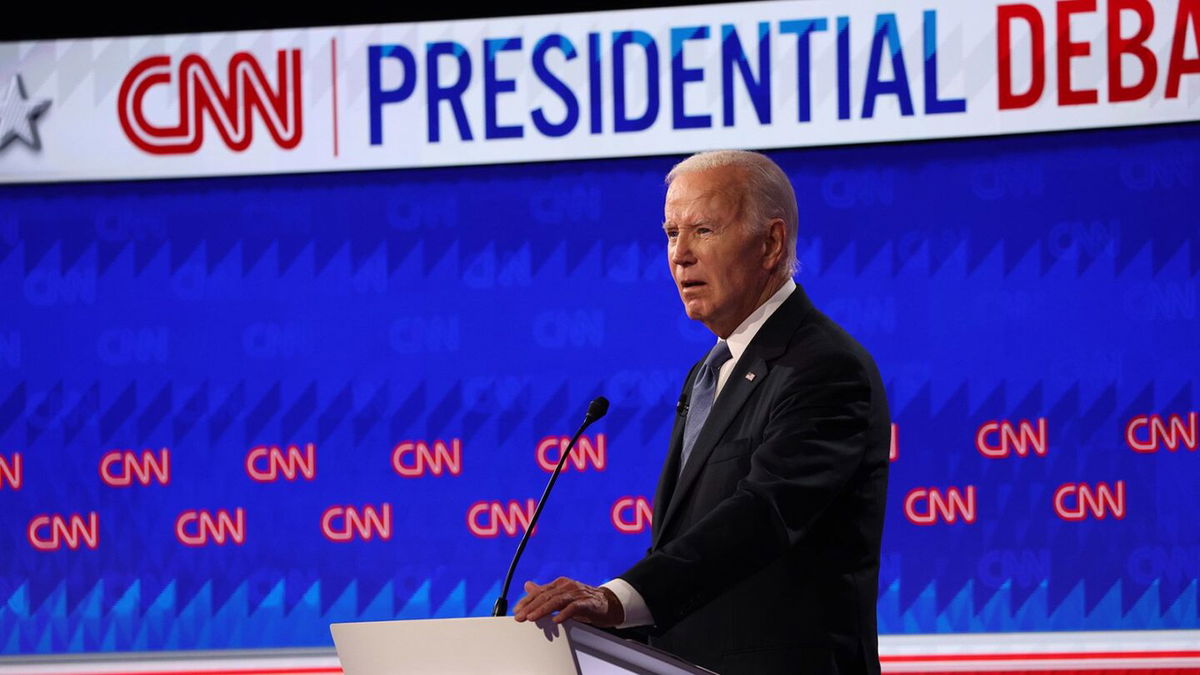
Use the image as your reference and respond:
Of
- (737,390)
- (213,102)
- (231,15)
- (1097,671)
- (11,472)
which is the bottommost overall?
(1097,671)

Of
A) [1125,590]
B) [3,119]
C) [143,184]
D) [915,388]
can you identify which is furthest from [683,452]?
[3,119]

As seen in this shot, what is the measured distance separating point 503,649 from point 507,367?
218 centimetres

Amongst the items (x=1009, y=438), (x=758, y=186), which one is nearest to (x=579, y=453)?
(x=1009, y=438)

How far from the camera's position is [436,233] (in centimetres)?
358

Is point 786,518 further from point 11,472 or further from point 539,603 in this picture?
point 11,472

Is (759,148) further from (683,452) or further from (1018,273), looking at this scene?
(683,452)

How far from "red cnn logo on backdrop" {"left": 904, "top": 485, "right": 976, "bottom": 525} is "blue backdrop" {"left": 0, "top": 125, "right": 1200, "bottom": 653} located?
0.7 inches

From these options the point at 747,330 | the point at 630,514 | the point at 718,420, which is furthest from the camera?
the point at 630,514

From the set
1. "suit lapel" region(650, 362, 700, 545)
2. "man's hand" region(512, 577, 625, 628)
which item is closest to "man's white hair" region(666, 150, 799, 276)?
"suit lapel" region(650, 362, 700, 545)

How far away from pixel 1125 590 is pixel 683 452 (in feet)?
6.11

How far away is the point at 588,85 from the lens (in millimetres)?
3547

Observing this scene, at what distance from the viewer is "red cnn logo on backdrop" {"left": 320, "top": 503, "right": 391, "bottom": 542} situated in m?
3.53

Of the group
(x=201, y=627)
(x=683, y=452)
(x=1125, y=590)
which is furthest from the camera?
(x=201, y=627)

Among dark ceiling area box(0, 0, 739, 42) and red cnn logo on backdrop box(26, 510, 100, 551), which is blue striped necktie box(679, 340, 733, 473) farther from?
red cnn logo on backdrop box(26, 510, 100, 551)
